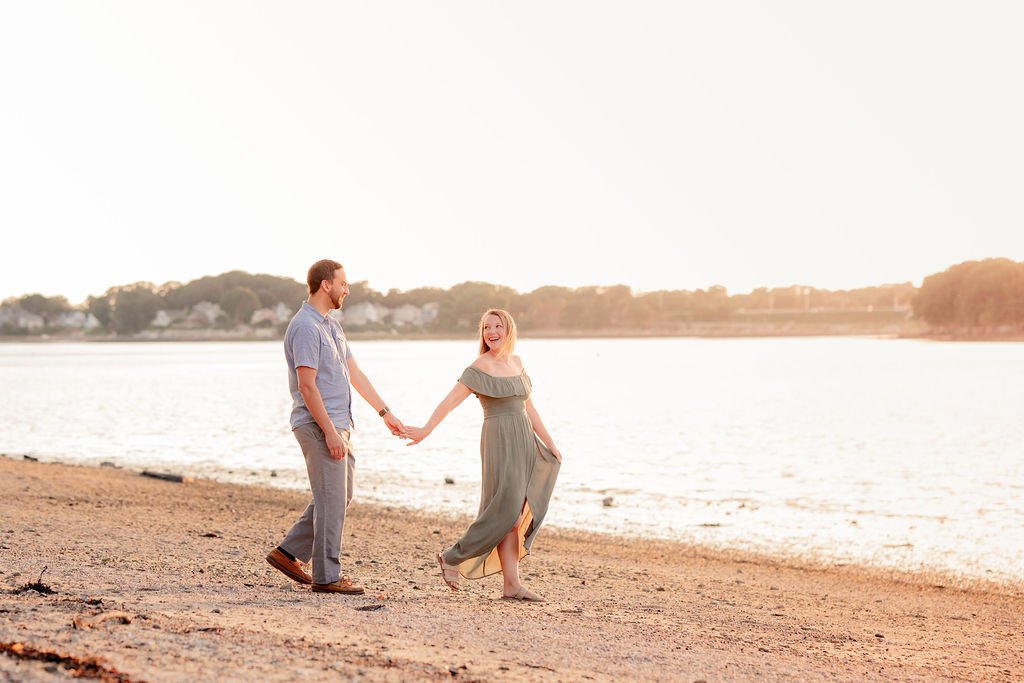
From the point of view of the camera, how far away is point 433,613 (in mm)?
6395

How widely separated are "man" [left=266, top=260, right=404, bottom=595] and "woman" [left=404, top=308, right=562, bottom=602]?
23.0 inches

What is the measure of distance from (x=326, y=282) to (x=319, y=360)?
494mm

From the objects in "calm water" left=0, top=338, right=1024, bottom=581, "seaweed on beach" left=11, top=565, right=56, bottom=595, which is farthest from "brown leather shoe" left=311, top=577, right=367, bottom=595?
"calm water" left=0, top=338, right=1024, bottom=581

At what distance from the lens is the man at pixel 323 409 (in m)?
6.51

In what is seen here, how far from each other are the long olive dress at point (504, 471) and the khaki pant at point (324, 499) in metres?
0.77

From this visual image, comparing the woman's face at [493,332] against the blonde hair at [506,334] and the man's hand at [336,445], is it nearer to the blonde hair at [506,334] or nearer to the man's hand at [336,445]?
the blonde hair at [506,334]

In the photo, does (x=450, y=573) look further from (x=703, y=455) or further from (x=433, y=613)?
(x=703, y=455)

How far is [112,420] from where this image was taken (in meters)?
33.6

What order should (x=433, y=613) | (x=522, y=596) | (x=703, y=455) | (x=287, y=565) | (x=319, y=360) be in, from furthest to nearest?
1. (x=703, y=455)
2. (x=522, y=596)
3. (x=287, y=565)
4. (x=319, y=360)
5. (x=433, y=613)

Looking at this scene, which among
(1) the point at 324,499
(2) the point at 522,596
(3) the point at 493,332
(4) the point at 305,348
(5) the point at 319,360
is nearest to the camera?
(4) the point at 305,348

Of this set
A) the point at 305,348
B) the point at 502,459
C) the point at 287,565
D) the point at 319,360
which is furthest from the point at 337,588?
the point at 305,348

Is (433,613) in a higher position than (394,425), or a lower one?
lower

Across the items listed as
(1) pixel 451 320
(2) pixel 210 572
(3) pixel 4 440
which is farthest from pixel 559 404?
(1) pixel 451 320

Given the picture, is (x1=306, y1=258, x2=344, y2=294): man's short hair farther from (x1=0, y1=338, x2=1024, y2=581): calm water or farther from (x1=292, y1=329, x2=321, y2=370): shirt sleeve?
(x1=0, y1=338, x2=1024, y2=581): calm water
